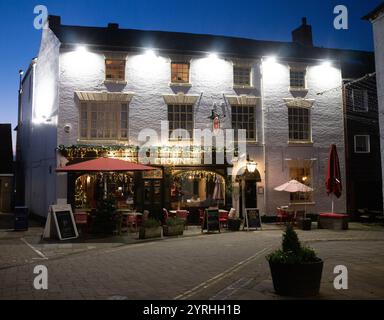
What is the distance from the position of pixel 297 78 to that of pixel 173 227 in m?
11.4

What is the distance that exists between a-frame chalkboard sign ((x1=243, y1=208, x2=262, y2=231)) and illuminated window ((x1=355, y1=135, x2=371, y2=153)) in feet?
27.1

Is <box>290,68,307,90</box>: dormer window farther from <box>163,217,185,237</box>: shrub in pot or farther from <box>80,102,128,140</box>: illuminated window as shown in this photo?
<box>163,217,185,237</box>: shrub in pot

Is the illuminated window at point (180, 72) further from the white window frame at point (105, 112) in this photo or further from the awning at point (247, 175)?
the awning at point (247, 175)

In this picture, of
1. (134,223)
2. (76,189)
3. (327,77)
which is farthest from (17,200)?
(327,77)

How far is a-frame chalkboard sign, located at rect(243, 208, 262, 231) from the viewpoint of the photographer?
17.7 meters

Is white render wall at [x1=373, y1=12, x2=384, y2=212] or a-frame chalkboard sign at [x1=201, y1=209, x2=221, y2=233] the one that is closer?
white render wall at [x1=373, y1=12, x2=384, y2=212]

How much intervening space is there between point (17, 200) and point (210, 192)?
51.4 feet

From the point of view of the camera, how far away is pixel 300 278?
6883mm

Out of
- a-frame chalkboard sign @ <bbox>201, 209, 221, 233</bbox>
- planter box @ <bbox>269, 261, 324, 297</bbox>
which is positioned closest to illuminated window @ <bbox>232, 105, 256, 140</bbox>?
a-frame chalkboard sign @ <bbox>201, 209, 221, 233</bbox>

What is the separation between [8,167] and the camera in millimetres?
29078

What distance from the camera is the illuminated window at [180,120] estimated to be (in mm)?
20250

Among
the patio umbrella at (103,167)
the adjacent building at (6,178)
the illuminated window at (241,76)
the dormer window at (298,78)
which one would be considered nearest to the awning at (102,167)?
the patio umbrella at (103,167)
